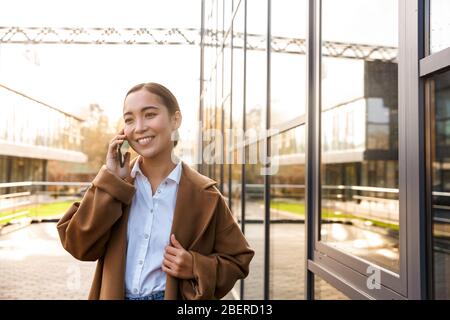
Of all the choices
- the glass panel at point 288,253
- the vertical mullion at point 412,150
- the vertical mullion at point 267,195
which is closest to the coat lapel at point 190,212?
the vertical mullion at point 412,150

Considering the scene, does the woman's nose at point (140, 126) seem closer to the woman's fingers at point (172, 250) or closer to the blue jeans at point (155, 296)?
the woman's fingers at point (172, 250)

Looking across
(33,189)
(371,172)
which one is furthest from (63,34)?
(371,172)

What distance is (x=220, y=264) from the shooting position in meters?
1.26

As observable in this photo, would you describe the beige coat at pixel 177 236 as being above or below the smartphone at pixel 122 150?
below

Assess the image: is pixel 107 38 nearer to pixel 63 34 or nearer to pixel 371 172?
pixel 63 34

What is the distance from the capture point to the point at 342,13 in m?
2.38

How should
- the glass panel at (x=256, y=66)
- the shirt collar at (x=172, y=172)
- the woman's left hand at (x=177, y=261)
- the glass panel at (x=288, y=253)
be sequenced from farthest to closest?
the glass panel at (x=256, y=66), the glass panel at (x=288, y=253), the shirt collar at (x=172, y=172), the woman's left hand at (x=177, y=261)

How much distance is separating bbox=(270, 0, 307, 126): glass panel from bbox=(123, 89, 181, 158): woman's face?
1.58 metres

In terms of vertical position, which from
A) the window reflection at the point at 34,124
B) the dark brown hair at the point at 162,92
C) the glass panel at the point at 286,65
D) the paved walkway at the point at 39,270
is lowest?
the paved walkway at the point at 39,270

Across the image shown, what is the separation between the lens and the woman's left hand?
1184mm

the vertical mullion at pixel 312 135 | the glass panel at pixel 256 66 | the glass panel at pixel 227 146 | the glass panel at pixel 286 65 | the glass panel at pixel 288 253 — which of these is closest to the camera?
the vertical mullion at pixel 312 135

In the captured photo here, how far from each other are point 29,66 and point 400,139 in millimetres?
17221

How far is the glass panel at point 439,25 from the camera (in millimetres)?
1073

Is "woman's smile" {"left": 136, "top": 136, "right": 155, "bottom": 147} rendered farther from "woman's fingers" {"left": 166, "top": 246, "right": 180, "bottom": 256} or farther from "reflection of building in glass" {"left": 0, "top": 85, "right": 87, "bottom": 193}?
"reflection of building in glass" {"left": 0, "top": 85, "right": 87, "bottom": 193}
